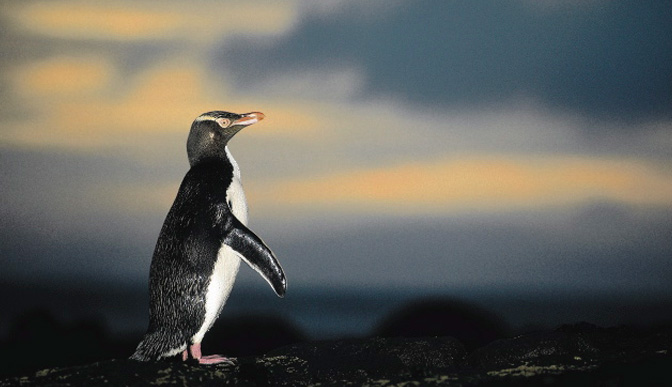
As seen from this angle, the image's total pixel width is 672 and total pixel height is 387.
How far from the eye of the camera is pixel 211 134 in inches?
291

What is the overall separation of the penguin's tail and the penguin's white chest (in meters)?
0.14

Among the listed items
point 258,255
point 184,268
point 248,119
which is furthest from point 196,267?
point 248,119

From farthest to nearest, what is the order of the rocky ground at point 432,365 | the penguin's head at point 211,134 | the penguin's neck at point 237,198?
the penguin's head at point 211,134 → the penguin's neck at point 237,198 → the rocky ground at point 432,365

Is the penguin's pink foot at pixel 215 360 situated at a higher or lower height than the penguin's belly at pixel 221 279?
lower

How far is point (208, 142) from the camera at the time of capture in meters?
7.38

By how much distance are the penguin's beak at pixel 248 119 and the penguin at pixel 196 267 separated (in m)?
0.63

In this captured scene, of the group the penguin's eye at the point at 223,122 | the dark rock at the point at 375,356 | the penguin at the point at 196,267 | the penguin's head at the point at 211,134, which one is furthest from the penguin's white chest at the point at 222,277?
the dark rock at the point at 375,356

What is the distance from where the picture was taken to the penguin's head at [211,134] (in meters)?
7.38

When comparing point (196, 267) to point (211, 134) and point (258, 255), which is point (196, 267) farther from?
point (211, 134)

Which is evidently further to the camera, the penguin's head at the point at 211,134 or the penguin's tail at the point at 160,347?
the penguin's head at the point at 211,134

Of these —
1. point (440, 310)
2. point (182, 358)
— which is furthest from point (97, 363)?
point (440, 310)

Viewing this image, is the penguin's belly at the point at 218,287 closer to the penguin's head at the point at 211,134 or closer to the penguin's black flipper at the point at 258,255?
the penguin's black flipper at the point at 258,255

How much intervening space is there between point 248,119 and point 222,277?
1.50 metres

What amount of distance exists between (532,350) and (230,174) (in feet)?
10.5
